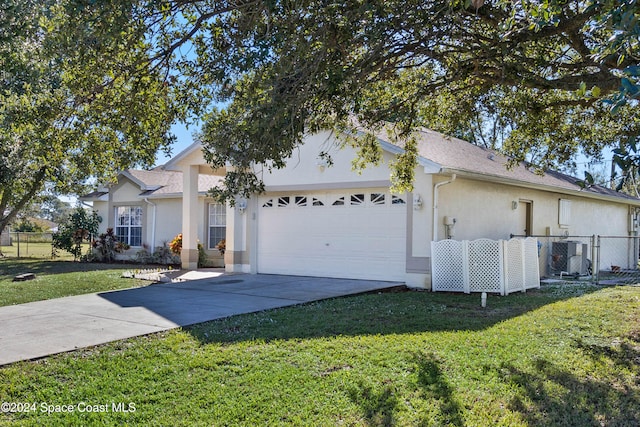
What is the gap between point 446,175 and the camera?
519 inches

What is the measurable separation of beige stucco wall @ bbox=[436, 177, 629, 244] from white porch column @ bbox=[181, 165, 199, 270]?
27.3ft

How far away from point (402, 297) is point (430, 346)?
4.51 metres

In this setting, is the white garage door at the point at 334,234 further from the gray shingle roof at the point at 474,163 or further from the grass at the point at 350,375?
the grass at the point at 350,375

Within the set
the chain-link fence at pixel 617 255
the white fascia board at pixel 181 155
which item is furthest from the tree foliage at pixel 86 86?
the chain-link fence at pixel 617 255

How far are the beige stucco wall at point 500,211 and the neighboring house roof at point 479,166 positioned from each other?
1.35 feet

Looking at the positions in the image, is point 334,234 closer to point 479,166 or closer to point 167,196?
point 479,166

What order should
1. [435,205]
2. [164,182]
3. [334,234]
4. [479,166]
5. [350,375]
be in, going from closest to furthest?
[350,375], [435,205], [334,234], [479,166], [164,182]

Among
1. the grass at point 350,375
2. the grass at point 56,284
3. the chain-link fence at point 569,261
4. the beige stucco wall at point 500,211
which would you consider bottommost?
the grass at point 350,375

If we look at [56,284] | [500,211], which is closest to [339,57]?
[500,211]

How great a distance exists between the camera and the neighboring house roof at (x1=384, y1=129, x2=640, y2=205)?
13398 millimetres

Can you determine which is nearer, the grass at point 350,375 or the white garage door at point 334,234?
the grass at point 350,375

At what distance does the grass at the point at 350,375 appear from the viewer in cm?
516

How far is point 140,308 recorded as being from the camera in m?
10.1

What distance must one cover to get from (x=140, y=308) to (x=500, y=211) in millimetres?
10304
